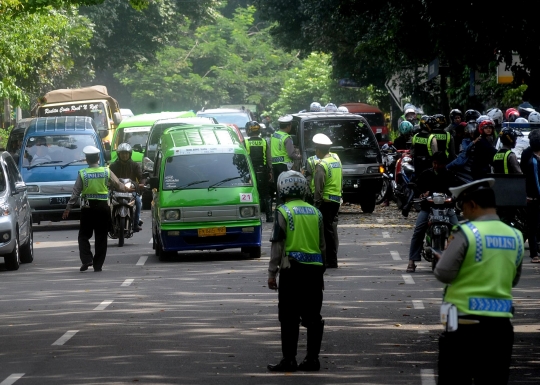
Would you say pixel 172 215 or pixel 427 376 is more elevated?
pixel 427 376

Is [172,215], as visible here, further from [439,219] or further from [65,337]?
[65,337]

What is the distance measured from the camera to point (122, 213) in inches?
851

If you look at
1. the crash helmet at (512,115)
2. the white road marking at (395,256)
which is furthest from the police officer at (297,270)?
the crash helmet at (512,115)

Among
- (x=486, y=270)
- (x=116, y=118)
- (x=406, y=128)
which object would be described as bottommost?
(x=116, y=118)

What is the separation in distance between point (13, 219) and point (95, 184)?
1.44 meters

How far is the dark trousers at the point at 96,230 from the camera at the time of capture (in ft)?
60.0

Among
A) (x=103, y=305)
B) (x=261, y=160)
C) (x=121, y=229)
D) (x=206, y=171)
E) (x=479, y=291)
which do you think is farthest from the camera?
(x=261, y=160)

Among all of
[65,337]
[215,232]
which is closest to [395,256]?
[215,232]

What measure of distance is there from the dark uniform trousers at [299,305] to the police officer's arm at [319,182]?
7.00 meters

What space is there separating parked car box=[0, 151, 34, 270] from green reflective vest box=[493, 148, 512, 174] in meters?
6.88

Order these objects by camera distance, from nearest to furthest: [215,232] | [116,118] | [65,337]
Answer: [65,337] → [215,232] → [116,118]

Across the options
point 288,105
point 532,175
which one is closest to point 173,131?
point 532,175

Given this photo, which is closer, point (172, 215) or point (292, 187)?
point (292, 187)

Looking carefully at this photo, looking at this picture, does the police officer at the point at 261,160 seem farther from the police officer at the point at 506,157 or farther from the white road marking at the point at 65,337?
the white road marking at the point at 65,337
